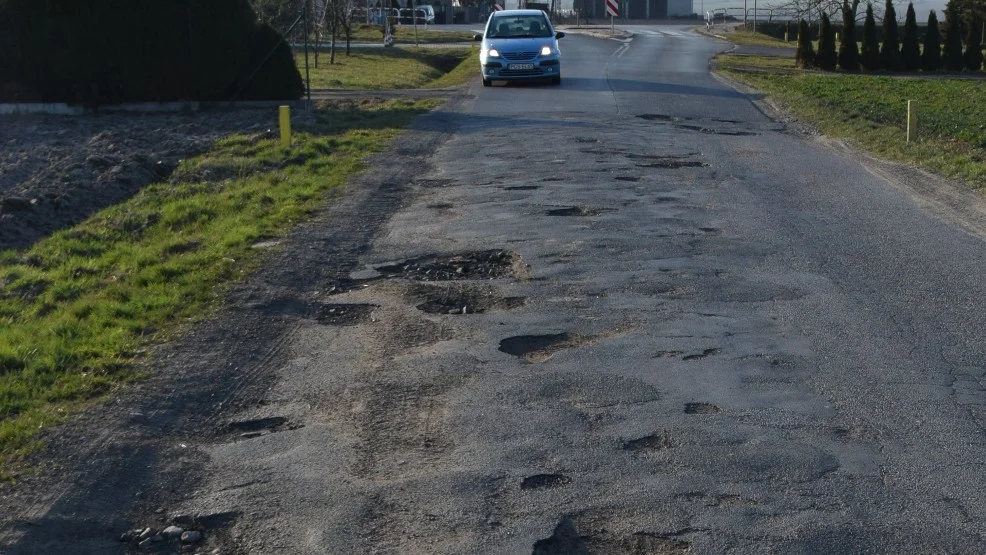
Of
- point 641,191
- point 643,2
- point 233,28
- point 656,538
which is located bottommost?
point 656,538

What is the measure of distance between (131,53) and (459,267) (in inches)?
568

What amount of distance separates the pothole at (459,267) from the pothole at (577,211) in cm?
159

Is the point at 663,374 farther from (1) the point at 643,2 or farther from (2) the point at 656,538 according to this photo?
(1) the point at 643,2

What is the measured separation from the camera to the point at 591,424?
17.0 ft

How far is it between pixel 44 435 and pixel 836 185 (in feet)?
30.5

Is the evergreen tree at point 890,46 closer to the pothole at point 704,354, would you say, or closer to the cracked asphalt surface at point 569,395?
the cracked asphalt surface at point 569,395

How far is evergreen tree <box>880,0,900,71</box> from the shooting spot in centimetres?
3528

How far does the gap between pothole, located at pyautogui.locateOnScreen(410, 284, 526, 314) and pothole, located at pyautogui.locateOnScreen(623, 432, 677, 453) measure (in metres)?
2.31

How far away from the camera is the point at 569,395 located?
5586 mm

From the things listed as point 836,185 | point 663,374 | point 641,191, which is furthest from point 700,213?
point 663,374

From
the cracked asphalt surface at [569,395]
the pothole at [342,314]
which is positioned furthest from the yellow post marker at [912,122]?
the pothole at [342,314]

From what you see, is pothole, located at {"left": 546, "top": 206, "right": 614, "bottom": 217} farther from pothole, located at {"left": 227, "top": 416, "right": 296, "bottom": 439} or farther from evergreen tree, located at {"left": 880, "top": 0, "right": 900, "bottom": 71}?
evergreen tree, located at {"left": 880, "top": 0, "right": 900, "bottom": 71}

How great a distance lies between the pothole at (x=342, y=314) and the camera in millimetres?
6977

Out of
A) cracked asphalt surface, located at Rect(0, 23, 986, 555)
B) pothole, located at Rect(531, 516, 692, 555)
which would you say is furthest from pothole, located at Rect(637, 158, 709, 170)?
pothole, located at Rect(531, 516, 692, 555)
